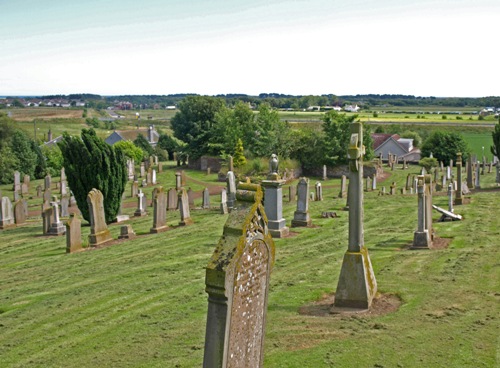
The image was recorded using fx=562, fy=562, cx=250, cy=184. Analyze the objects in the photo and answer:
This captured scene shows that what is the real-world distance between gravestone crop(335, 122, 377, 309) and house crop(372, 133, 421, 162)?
64.0 m

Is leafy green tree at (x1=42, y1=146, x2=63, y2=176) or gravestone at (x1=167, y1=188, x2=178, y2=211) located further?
leafy green tree at (x1=42, y1=146, x2=63, y2=176)

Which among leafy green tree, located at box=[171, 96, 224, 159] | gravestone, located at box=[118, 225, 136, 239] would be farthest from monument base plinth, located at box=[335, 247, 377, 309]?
leafy green tree, located at box=[171, 96, 224, 159]

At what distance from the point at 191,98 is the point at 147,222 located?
1647 inches

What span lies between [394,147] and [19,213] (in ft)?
190

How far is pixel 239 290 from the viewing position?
6047 mm

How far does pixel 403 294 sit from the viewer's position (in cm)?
1184

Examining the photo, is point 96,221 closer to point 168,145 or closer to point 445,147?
point 445,147

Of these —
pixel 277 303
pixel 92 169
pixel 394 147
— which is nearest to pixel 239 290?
pixel 277 303

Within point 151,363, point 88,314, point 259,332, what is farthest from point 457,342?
point 88,314

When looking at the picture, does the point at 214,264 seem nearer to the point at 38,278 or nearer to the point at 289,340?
the point at 289,340

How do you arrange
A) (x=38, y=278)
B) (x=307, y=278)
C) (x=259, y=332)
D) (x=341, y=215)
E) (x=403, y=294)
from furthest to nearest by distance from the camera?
(x=341, y=215), (x=38, y=278), (x=307, y=278), (x=403, y=294), (x=259, y=332)

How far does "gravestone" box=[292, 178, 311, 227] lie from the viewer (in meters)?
21.8

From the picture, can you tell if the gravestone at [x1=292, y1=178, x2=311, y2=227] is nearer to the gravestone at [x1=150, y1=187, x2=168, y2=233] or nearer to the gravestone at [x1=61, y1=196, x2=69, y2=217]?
the gravestone at [x1=150, y1=187, x2=168, y2=233]

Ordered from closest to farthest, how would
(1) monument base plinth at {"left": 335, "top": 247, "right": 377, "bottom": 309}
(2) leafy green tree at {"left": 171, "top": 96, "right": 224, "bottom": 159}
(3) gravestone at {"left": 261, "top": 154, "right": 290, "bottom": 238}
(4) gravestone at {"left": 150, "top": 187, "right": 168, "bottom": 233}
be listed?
(1) monument base plinth at {"left": 335, "top": 247, "right": 377, "bottom": 309} < (3) gravestone at {"left": 261, "top": 154, "right": 290, "bottom": 238} < (4) gravestone at {"left": 150, "top": 187, "right": 168, "bottom": 233} < (2) leafy green tree at {"left": 171, "top": 96, "right": 224, "bottom": 159}
